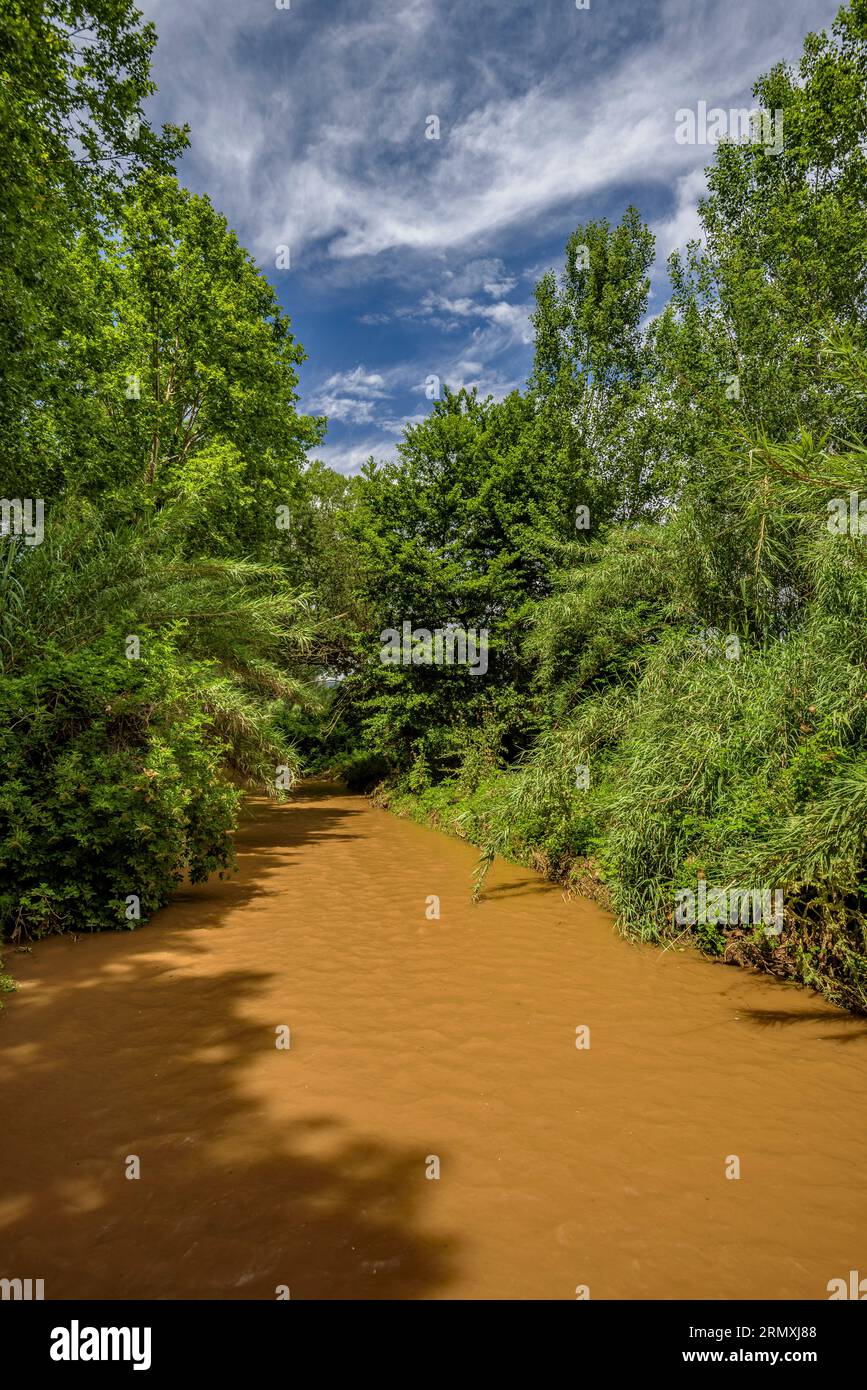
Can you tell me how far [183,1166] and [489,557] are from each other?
14.4m

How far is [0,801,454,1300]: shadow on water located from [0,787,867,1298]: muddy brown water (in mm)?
14

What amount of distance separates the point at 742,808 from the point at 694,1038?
2.04m

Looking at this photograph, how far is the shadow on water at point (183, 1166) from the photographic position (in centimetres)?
259

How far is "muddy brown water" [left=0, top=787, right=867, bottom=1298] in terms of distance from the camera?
8.77ft

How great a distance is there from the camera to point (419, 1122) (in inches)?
144

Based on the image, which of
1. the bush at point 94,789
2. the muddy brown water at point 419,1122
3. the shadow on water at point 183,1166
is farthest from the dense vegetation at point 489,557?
the shadow on water at point 183,1166

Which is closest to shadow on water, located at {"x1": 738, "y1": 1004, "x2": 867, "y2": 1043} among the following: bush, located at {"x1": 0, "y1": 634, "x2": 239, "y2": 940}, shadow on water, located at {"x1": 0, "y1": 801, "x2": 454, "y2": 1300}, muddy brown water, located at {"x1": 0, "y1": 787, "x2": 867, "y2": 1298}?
muddy brown water, located at {"x1": 0, "y1": 787, "x2": 867, "y2": 1298}

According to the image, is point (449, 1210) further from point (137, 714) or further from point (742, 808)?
point (137, 714)

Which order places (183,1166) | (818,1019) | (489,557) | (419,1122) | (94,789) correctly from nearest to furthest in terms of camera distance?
(183,1166)
(419,1122)
(818,1019)
(94,789)
(489,557)

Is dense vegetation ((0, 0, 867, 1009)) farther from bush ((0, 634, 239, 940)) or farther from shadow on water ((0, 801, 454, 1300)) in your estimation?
shadow on water ((0, 801, 454, 1300))

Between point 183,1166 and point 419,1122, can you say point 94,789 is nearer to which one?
point 183,1166

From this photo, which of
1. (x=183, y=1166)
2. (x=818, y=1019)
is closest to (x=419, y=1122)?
(x=183, y=1166)

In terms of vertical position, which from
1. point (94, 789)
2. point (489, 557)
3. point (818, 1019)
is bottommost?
point (818, 1019)
